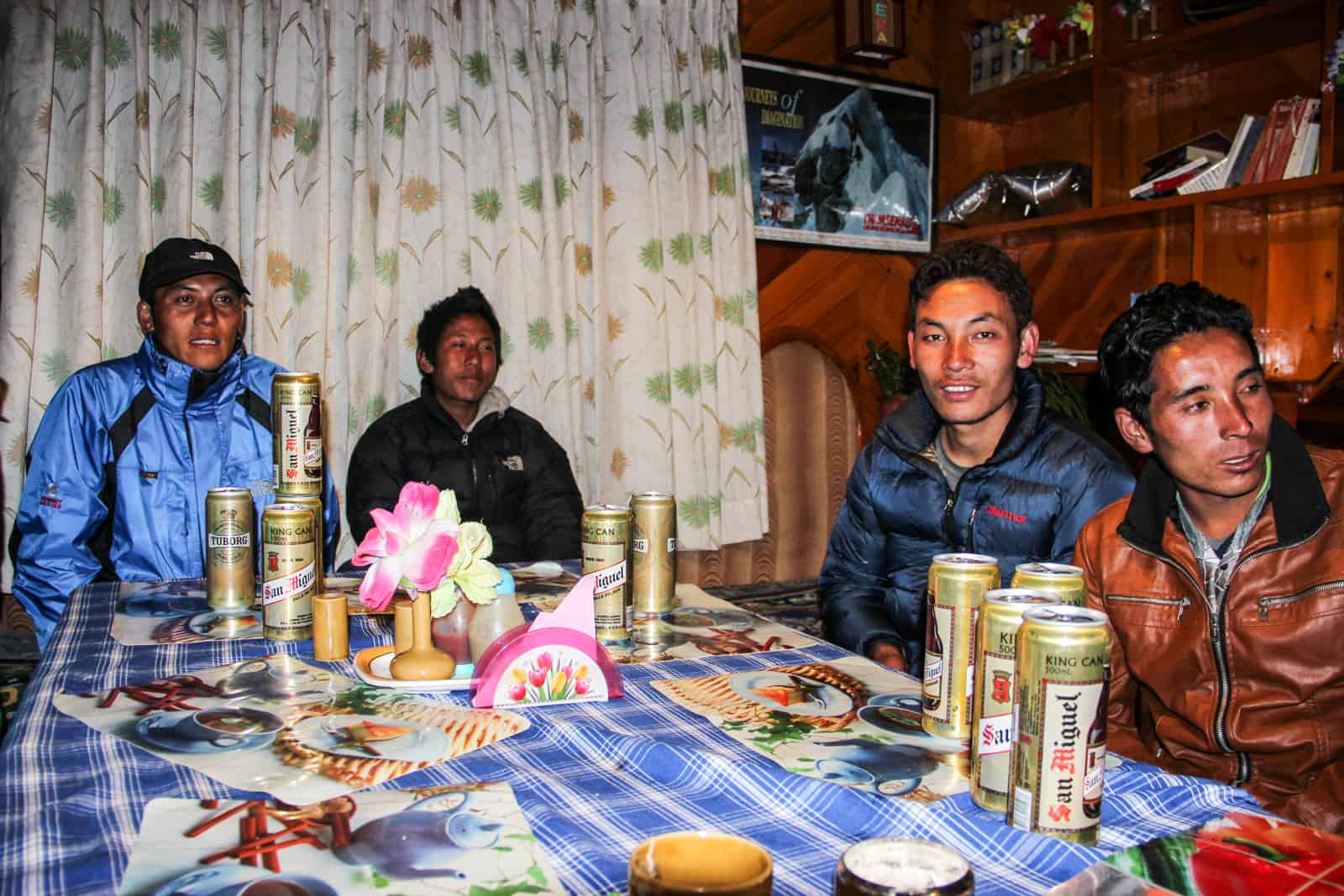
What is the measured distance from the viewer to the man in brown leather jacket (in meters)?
1.31

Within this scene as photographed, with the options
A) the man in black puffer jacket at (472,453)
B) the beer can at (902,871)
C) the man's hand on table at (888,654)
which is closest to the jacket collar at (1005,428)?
the man's hand on table at (888,654)

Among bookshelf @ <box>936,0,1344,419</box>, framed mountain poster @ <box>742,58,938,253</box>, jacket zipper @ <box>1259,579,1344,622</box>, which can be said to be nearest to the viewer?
jacket zipper @ <box>1259,579,1344,622</box>

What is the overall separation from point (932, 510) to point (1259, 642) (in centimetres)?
60

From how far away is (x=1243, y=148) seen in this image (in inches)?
129

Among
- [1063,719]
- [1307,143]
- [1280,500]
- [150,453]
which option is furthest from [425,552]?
[1307,143]

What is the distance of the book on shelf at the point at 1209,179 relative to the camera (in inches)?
132

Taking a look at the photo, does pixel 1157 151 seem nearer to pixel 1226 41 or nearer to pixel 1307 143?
pixel 1226 41

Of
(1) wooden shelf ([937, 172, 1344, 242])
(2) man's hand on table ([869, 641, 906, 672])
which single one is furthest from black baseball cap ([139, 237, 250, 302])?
(1) wooden shelf ([937, 172, 1344, 242])

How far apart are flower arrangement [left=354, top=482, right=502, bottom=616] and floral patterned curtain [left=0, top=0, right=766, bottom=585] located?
214 cm

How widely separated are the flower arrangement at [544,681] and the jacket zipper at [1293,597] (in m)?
0.87

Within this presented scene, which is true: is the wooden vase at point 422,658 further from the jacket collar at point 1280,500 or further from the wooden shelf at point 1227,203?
the wooden shelf at point 1227,203

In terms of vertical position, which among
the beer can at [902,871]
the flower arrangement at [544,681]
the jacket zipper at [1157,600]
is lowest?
the flower arrangement at [544,681]

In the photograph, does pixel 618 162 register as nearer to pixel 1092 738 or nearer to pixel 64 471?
pixel 64 471

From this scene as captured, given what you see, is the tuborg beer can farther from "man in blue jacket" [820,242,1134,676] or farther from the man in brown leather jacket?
the man in brown leather jacket
